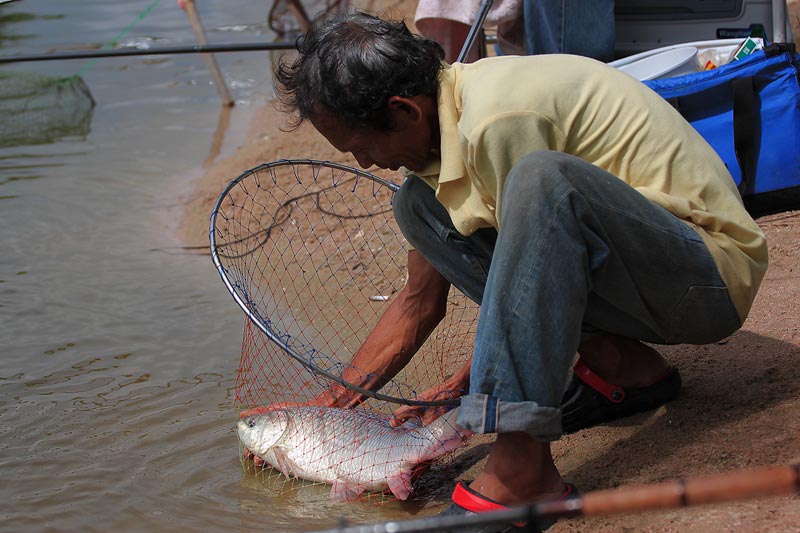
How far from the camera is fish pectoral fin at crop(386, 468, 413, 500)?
244cm

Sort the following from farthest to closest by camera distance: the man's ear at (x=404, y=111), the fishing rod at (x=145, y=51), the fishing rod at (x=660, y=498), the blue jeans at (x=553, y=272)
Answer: the fishing rod at (x=145, y=51)
the man's ear at (x=404, y=111)
the blue jeans at (x=553, y=272)
the fishing rod at (x=660, y=498)

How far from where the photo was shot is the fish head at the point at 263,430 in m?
2.70

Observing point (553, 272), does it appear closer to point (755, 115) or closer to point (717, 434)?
point (717, 434)

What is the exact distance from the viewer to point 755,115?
3.97 m

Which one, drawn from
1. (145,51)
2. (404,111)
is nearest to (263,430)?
(404,111)

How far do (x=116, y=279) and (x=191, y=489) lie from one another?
7.90 feet

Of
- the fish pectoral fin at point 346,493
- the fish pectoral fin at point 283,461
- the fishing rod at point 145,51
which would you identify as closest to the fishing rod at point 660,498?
the fish pectoral fin at point 346,493

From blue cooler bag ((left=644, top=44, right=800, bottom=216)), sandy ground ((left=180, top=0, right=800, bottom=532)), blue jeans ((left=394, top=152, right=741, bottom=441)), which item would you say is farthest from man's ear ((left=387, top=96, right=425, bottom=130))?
blue cooler bag ((left=644, top=44, right=800, bottom=216))

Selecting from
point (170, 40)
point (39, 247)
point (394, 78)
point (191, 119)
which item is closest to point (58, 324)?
point (39, 247)

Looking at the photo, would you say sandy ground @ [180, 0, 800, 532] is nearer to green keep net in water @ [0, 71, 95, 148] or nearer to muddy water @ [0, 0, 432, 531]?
muddy water @ [0, 0, 432, 531]

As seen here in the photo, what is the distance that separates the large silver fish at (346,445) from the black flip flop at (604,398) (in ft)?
1.08

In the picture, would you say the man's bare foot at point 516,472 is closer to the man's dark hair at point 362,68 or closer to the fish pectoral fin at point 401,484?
Answer: the fish pectoral fin at point 401,484

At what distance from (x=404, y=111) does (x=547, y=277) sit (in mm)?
538

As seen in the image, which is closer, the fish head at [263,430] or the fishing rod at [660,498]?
the fishing rod at [660,498]
